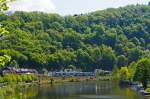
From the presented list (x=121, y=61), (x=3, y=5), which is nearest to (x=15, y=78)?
(x=121, y=61)

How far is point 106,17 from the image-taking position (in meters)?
189

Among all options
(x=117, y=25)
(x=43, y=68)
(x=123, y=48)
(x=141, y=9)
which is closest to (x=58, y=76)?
Result: (x=43, y=68)

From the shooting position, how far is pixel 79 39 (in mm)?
161500

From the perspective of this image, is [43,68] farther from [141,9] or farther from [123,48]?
[141,9]

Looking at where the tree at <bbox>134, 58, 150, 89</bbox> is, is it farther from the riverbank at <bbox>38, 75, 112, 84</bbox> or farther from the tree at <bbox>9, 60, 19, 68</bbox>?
the tree at <bbox>9, 60, 19, 68</bbox>

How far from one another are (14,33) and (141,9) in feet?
237

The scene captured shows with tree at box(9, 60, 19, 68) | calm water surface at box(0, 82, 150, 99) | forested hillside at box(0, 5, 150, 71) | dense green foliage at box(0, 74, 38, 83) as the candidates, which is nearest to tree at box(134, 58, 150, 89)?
calm water surface at box(0, 82, 150, 99)

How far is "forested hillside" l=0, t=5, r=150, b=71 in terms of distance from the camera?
134 meters

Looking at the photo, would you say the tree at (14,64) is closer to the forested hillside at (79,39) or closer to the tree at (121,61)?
Answer: the forested hillside at (79,39)

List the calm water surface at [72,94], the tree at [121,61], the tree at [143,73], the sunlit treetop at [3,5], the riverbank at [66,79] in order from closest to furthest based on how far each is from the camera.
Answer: the sunlit treetop at [3,5] → the calm water surface at [72,94] → the tree at [143,73] → the riverbank at [66,79] → the tree at [121,61]

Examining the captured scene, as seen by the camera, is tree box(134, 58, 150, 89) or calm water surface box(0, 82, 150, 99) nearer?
calm water surface box(0, 82, 150, 99)

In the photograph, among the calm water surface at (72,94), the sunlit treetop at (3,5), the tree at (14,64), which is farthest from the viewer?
the tree at (14,64)

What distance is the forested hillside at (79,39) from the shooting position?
134 metres

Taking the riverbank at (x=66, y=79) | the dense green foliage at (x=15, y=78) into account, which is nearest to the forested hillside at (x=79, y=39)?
the riverbank at (x=66, y=79)
